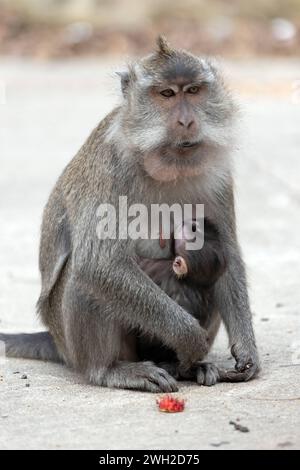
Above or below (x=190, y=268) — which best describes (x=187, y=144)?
above

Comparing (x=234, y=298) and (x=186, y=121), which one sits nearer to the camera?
(x=186, y=121)

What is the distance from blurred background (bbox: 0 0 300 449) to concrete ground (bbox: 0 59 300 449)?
0.05ft

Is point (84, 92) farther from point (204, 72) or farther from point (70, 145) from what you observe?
point (204, 72)

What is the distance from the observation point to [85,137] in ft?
53.7

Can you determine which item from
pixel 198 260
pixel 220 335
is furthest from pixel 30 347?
pixel 220 335

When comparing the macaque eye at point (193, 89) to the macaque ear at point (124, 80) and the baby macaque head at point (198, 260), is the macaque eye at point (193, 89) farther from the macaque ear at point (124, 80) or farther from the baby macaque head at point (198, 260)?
the baby macaque head at point (198, 260)

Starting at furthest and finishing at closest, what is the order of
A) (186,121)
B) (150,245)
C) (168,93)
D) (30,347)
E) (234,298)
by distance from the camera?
(30,347), (234,298), (150,245), (168,93), (186,121)

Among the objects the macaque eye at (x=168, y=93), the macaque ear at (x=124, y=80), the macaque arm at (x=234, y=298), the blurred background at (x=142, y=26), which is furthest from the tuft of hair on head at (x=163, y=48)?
the blurred background at (x=142, y=26)

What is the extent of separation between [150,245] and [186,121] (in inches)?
35.0

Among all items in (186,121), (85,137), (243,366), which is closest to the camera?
(186,121)

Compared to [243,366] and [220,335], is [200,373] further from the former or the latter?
[220,335]

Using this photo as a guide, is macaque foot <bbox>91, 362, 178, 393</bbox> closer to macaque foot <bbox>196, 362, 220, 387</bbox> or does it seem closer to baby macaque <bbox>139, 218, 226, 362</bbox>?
macaque foot <bbox>196, 362, 220, 387</bbox>

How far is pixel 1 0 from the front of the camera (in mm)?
27547

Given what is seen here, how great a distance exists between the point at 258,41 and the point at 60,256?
19163 millimetres
